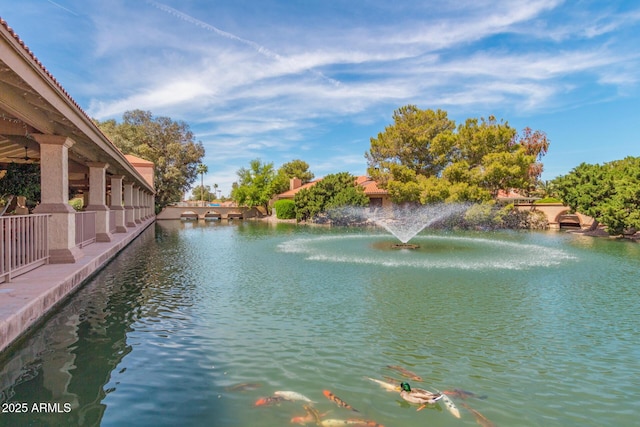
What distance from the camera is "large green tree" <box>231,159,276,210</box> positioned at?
54406 millimetres

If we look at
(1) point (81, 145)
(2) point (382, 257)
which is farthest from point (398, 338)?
(1) point (81, 145)

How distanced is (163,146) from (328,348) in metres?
53.4

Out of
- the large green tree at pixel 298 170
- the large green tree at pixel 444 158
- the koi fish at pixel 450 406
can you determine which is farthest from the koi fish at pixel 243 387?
the large green tree at pixel 298 170

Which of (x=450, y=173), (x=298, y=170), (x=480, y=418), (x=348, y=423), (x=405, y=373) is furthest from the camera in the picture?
(x=298, y=170)

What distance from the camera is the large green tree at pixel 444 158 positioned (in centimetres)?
3284

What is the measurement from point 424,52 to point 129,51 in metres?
17.1

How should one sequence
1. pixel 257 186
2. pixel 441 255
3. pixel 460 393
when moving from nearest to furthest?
pixel 460 393 < pixel 441 255 < pixel 257 186

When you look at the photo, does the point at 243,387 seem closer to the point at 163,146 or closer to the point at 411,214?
the point at 411,214

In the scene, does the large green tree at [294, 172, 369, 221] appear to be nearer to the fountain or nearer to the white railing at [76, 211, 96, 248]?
the fountain

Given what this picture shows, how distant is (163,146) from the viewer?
53812mm

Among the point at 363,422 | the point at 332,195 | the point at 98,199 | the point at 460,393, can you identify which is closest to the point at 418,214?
the point at 332,195

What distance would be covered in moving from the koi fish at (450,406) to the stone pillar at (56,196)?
32.5 feet

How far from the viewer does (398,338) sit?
245 inches

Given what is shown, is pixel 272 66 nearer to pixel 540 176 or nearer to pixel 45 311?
pixel 45 311
